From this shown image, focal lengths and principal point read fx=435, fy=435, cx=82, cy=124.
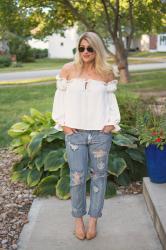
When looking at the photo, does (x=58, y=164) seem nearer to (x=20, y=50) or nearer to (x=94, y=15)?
(x=94, y=15)

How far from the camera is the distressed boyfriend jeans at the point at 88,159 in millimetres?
3346

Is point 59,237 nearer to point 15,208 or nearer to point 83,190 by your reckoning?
point 83,190

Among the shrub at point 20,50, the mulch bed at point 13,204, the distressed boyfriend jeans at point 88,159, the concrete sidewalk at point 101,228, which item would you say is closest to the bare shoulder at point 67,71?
the distressed boyfriend jeans at point 88,159

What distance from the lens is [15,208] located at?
180 inches

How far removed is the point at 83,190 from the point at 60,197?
1055 millimetres

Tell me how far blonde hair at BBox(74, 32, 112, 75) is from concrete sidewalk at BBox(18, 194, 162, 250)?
1399 millimetres

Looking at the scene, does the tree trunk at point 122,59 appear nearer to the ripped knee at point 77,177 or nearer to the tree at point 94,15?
the tree at point 94,15

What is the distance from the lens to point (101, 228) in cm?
386

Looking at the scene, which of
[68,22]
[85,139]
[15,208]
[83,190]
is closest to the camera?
[85,139]

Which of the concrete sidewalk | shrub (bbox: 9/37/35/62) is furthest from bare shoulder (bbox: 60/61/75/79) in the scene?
shrub (bbox: 9/37/35/62)

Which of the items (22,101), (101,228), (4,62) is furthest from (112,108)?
(4,62)

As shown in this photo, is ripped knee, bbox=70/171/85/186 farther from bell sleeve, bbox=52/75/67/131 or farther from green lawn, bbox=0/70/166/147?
green lawn, bbox=0/70/166/147

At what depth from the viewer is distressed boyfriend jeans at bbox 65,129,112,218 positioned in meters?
3.35

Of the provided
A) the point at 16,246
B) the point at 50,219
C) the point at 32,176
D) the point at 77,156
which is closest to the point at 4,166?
the point at 32,176
